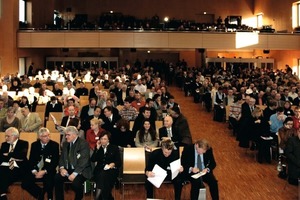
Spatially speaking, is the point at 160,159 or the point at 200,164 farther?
the point at 200,164

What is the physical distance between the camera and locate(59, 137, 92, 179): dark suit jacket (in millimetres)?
7171

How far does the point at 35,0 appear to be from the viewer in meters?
27.8

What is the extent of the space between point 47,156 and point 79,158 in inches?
A: 21.6

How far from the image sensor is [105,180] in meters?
7.09

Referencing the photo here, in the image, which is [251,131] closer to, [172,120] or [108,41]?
[172,120]

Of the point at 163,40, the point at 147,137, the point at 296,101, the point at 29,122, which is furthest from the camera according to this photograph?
the point at 163,40

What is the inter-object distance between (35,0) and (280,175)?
2226 centimetres

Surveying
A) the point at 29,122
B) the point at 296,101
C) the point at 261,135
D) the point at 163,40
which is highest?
the point at 163,40

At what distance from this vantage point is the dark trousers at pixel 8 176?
7156 millimetres

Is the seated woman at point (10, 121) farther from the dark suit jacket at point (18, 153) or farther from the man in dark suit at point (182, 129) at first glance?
the man in dark suit at point (182, 129)

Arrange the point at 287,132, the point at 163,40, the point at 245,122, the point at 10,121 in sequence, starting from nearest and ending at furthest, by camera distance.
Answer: the point at 287,132
the point at 10,121
the point at 245,122
the point at 163,40

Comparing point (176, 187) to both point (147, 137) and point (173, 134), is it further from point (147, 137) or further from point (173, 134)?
point (173, 134)

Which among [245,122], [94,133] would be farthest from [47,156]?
[245,122]

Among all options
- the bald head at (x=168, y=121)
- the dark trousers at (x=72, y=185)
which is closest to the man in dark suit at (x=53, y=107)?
the bald head at (x=168, y=121)
